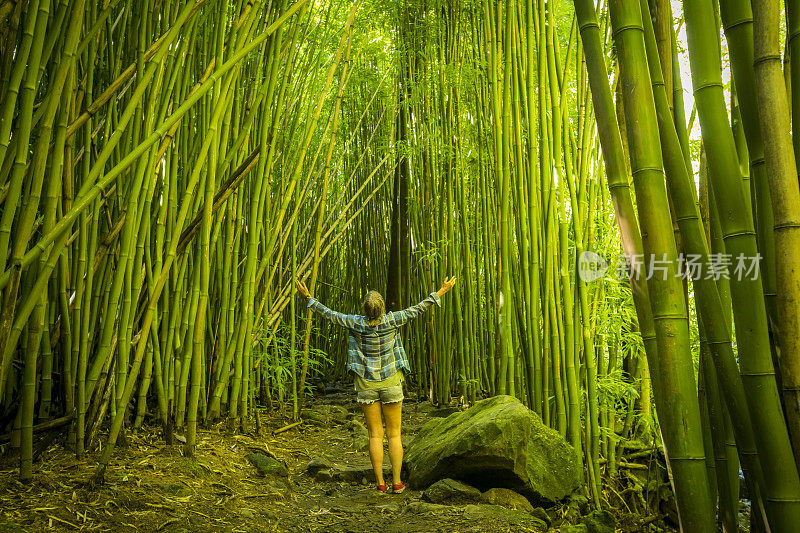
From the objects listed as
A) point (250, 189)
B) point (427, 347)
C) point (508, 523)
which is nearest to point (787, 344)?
point (508, 523)

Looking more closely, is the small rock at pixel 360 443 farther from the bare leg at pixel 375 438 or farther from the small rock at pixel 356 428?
the bare leg at pixel 375 438

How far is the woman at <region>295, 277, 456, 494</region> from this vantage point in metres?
2.23

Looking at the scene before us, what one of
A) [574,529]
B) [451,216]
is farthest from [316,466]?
[451,216]

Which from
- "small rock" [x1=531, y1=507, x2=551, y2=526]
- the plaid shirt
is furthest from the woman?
"small rock" [x1=531, y1=507, x2=551, y2=526]

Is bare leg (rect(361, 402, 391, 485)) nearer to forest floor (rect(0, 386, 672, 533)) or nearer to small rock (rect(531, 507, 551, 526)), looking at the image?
forest floor (rect(0, 386, 672, 533))

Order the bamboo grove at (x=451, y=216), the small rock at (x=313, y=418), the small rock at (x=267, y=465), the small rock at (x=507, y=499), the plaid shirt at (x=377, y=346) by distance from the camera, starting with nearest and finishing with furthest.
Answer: the bamboo grove at (x=451, y=216)
the small rock at (x=507, y=499)
the small rock at (x=267, y=465)
the plaid shirt at (x=377, y=346)
the small rock at (x=313, y=418)

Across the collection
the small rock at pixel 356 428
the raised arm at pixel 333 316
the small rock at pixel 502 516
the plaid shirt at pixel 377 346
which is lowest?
the small rock at pixel 502 516

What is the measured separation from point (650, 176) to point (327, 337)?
4.52 meters

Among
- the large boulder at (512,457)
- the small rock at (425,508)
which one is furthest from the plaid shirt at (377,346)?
the small rock at (425,508)

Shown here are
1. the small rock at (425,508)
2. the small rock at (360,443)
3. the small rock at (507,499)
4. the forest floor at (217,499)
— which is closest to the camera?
the forest floor at (217,499)

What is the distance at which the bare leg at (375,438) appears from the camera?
222 centimetres

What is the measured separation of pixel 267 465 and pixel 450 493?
659 millimetres

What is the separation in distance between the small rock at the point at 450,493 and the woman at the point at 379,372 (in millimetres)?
233

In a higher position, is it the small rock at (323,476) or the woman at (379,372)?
the woman at (379,372)
